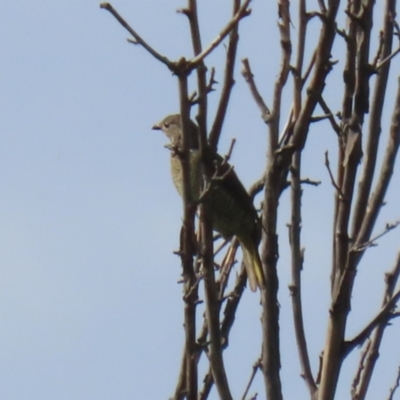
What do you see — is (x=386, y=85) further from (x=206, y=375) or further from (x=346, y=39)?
(x=206, y=375)

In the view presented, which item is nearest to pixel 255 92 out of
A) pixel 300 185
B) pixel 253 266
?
pixel 300 185

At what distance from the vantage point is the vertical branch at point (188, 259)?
2434 millimetres

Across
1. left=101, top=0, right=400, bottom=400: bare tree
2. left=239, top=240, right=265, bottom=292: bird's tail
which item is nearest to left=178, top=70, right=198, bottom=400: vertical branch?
left=101, top=0, right=400, bottom=400: bare tree

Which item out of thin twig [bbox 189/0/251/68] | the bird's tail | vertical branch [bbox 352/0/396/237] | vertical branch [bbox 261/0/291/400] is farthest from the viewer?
the bird's tail

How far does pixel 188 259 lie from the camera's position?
2602 mm

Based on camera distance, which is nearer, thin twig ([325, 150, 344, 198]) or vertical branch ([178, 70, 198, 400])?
vertical branch ([178, 70, 198, 400])

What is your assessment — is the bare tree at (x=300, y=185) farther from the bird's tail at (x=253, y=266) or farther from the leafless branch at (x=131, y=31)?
the bird's tail at (x=253, y=266)

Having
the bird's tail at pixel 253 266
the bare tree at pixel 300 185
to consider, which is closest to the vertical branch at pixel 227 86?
the bare tree at pixel 300 185

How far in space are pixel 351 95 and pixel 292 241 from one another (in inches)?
22.3

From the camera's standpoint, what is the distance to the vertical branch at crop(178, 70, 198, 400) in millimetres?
2434

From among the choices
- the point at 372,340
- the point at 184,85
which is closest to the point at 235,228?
the point at 372,340

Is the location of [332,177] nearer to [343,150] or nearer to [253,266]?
[343,150]

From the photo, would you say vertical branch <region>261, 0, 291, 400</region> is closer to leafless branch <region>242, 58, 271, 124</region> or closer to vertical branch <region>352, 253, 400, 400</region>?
leafless branch <region>242, 58, 271, 124</region>

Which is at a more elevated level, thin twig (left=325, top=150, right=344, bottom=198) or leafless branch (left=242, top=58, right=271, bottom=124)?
leafless branch (left=242, top=58, right=271, bottom=124)
